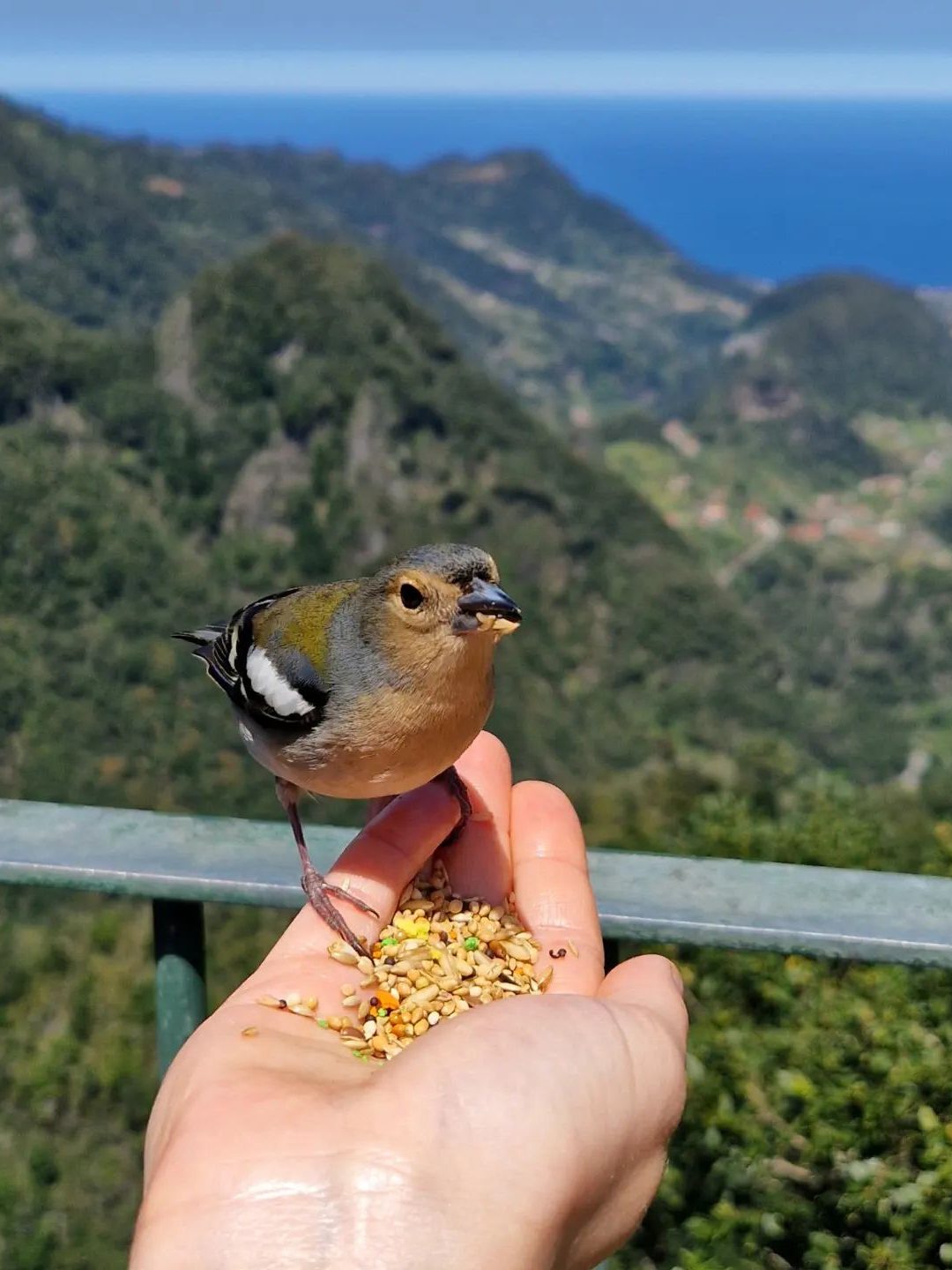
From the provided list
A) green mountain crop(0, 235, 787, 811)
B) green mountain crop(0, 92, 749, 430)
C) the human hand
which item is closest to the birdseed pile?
the human hand

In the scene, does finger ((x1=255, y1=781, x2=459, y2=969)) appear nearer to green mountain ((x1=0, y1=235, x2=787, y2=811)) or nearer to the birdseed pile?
the birdseed pile

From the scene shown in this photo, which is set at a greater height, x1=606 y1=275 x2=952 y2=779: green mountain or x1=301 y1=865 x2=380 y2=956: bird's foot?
x1=301 y1=865 x2=380 y2=956: bird's foot

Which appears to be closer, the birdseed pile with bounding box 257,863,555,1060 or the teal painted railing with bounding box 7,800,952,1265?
the teal painted railing with bounding box 7,800,952,1265

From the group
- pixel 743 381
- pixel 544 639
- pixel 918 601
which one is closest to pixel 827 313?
pixel 743 381

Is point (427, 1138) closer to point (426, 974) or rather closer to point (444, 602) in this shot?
point (426, 974)

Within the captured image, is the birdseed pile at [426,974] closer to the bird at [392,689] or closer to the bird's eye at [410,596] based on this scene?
the bird at [392,689]

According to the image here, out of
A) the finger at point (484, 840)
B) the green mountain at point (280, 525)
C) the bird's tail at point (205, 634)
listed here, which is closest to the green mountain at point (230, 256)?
the green mountain at point (280, 525)
